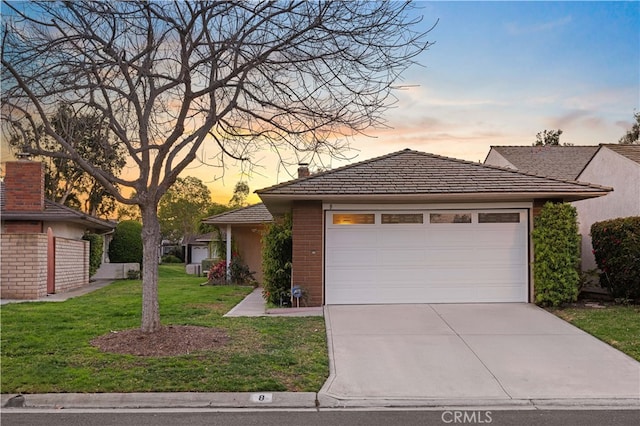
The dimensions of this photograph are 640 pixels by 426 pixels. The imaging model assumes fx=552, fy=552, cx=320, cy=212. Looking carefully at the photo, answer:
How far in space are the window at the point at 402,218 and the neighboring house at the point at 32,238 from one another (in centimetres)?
1077

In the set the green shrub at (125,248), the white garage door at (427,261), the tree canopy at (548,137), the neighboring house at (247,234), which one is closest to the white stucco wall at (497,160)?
the white garage door at (427,261)

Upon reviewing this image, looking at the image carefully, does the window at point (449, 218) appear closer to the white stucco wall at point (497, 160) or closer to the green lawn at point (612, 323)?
the green lawn at point (612, 323)

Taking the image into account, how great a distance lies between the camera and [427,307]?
12688 mm

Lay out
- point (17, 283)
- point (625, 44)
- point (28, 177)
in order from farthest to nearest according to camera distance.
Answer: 1. point (28, 177)
2. point (17, 283)
3. point (625, 44)

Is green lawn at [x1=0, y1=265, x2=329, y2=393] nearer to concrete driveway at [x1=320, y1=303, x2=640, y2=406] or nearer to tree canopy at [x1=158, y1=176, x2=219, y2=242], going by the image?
concrete driveway at [x1=320, y1=303, x2=640, y2=406]

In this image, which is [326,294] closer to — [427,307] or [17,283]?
[427,307]

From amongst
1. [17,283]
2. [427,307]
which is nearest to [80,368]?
[427,307]

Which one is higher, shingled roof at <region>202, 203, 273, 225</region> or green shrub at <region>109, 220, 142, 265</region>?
shingled roof at <region>202, 203, 273, 225</region>

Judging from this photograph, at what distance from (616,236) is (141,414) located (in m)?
11.4

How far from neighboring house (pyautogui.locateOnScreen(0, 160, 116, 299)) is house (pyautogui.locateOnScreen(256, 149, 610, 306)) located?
27.6ft

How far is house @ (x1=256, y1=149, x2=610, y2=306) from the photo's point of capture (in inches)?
520

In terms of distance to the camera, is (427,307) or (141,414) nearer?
(141,414)

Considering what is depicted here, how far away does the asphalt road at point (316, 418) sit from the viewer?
6.15 m

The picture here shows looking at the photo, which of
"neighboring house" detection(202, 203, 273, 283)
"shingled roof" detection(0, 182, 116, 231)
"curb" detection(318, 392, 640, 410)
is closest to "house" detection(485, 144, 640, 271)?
"curb" detection(318, 392, 640, 410)
